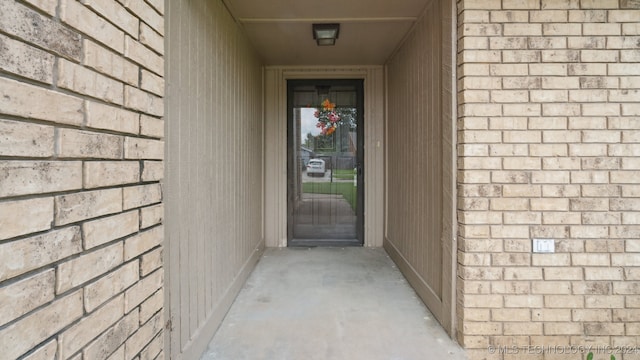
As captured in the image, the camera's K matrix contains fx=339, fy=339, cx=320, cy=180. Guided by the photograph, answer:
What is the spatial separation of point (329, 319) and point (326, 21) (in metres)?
2.55

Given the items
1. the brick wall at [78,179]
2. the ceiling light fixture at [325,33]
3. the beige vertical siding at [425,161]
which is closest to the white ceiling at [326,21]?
the ceiling light fixture at [325,33]

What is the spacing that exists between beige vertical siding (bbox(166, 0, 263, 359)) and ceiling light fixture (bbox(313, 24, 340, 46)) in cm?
73

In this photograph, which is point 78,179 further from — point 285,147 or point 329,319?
point 285,147

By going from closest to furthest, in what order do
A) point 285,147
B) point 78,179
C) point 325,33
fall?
point 78,179 < point 325,33 < point 285,147

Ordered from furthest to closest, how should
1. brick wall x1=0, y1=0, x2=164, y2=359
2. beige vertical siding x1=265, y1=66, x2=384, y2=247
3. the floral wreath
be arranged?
the floral wreath < beige vertical siding x1=265, y1=66, x2=384, y2=247 < brick wall x1=0, y1=0, x2=164, y2=359

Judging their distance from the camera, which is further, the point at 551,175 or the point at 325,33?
the point at 325,33

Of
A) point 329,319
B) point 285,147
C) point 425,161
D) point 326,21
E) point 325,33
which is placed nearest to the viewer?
point 329,319

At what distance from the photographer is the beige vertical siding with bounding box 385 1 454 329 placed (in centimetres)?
233

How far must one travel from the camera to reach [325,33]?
130 inches

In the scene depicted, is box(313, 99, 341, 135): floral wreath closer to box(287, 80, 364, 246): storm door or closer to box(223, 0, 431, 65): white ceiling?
box(287, 80, 364, 246): storm door

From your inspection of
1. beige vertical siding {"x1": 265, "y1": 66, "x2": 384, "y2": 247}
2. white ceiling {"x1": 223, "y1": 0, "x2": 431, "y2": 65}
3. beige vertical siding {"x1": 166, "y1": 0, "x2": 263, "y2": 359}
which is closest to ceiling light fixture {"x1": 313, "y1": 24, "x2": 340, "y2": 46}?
white ceiling {"x1": 223, "y1": 0, "x2": 431, "y2": 65}

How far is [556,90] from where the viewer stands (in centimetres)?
211

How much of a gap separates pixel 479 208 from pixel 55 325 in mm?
2086

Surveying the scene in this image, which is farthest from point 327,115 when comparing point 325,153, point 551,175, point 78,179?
point 78,179
